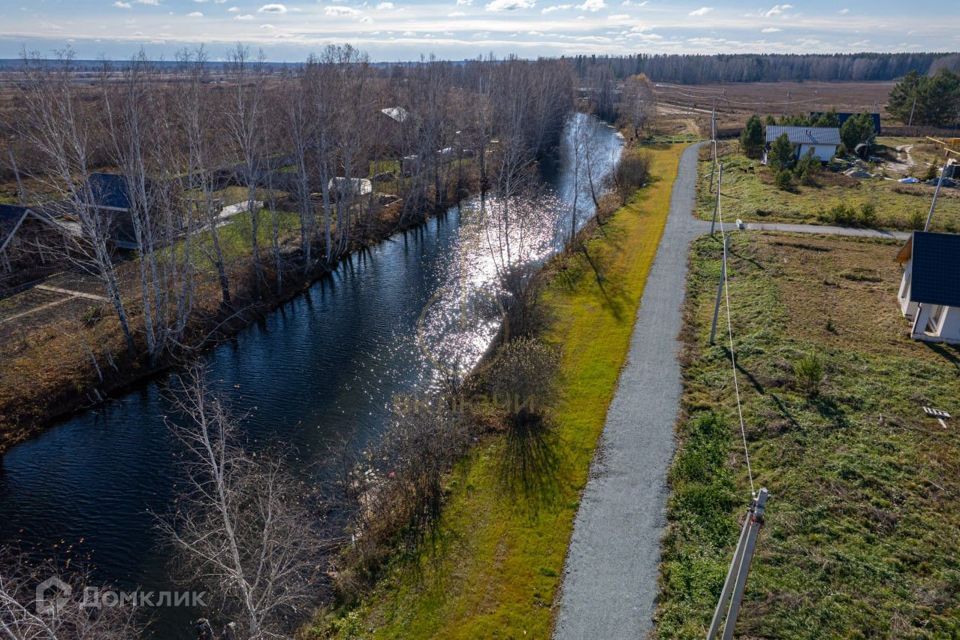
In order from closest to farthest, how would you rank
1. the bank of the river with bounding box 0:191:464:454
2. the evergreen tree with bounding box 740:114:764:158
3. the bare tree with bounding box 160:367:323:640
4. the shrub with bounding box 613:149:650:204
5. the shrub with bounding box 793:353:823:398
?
the bare tree with bounding box 160:367:323:640 < the shrub with bounding box 793:353:823:398 < the bank of the river with bounding box 0:191:464:454 < the shrub with bounding box 613:149:650:204 < the evergreen tree with bounding box 740:114:764:158

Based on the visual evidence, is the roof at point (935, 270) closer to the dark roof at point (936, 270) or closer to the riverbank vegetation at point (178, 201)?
the dark roof at point (936, 270)

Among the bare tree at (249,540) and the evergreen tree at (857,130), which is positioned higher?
the evergreen tree at (857,130)

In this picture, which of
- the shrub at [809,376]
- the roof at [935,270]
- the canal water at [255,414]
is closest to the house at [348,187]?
the canal water at [255,414]

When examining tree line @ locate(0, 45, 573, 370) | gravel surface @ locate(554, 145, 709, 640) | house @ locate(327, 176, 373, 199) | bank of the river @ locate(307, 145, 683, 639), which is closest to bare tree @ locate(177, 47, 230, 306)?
tree line @ locate(0, 45, 573, 370)

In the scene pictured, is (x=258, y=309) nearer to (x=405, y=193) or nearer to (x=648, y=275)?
(x=405, y=193)

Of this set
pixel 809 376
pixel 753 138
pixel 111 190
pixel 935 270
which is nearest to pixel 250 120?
pixel 111 190

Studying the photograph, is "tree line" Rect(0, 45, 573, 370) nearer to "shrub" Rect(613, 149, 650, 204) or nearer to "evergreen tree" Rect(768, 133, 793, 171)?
"shrub" Rect(613, 149, 650, 204)
